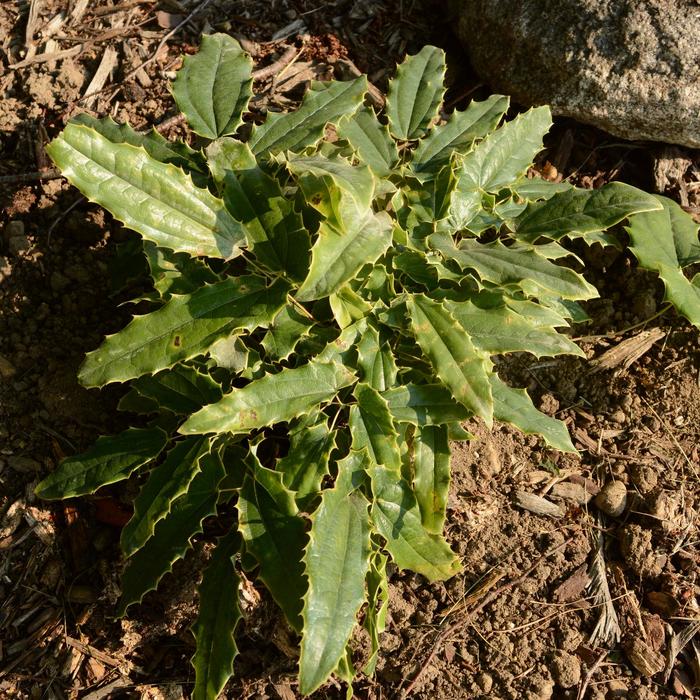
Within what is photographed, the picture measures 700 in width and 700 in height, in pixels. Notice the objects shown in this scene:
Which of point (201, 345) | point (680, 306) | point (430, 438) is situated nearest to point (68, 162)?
point (201, 345)

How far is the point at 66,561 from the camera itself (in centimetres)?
264

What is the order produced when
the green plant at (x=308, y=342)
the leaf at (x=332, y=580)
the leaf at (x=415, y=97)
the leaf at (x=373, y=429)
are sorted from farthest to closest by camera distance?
the leaf at (x=415, y=97) < the leaf at (x=373, y=429) < the green plant at (x=308, y=342) < the leaf at (x=332, y=580)

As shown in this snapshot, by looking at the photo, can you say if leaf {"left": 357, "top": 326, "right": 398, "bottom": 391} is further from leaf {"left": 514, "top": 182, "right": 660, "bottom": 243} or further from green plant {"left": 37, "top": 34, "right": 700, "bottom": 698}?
leaf {"left": 514, "top": 182, "right": 660, "bottom": 243}

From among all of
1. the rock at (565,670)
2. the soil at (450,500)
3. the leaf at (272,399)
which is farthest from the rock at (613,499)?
the leaf at (272,399)

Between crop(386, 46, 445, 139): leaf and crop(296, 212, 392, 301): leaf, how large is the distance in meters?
0.70

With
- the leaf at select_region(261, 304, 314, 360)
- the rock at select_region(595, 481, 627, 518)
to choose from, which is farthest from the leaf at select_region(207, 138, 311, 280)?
the rock at select_region(595, 481, 627, 518)

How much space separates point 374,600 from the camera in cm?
226

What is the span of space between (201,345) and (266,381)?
20 centimetres

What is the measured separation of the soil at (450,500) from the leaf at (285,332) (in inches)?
25.7

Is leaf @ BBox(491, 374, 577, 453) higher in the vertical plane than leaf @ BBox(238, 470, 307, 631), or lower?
higher

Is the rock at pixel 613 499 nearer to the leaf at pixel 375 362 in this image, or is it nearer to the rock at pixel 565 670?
the rock at pixel 565 670

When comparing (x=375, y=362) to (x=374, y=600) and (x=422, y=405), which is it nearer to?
(x=422, y=405)

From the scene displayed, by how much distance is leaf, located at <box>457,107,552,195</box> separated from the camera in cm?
262

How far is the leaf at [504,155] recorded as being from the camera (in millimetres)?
2621
